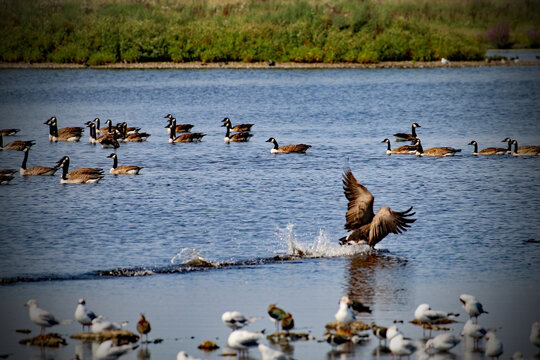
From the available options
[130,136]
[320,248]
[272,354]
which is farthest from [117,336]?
[130,136]

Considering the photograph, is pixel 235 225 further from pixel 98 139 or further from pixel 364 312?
pixel 98 139

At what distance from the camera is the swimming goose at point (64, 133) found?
1243 inches

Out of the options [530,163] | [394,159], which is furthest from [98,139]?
[530,163]

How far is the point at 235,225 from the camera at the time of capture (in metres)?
17.7

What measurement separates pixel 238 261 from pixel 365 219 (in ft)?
8.67

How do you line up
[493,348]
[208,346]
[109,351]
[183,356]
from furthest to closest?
[208,346] → [493,348] → [109,351] → [183,356]

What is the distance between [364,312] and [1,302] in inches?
221

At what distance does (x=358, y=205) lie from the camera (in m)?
15.5

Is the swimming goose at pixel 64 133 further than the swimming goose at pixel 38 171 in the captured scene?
Yes

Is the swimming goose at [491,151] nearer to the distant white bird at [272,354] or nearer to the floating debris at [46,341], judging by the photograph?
the distant white bird at [272,354]

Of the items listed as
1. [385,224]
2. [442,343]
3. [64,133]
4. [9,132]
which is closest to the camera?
[442,343]

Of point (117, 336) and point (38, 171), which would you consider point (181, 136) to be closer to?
point (38, 171)

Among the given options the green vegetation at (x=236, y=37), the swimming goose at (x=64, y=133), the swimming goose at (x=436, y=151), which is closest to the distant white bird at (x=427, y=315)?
the swimming goose at (x=436, y=151)

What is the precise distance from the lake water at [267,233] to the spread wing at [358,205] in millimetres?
573
